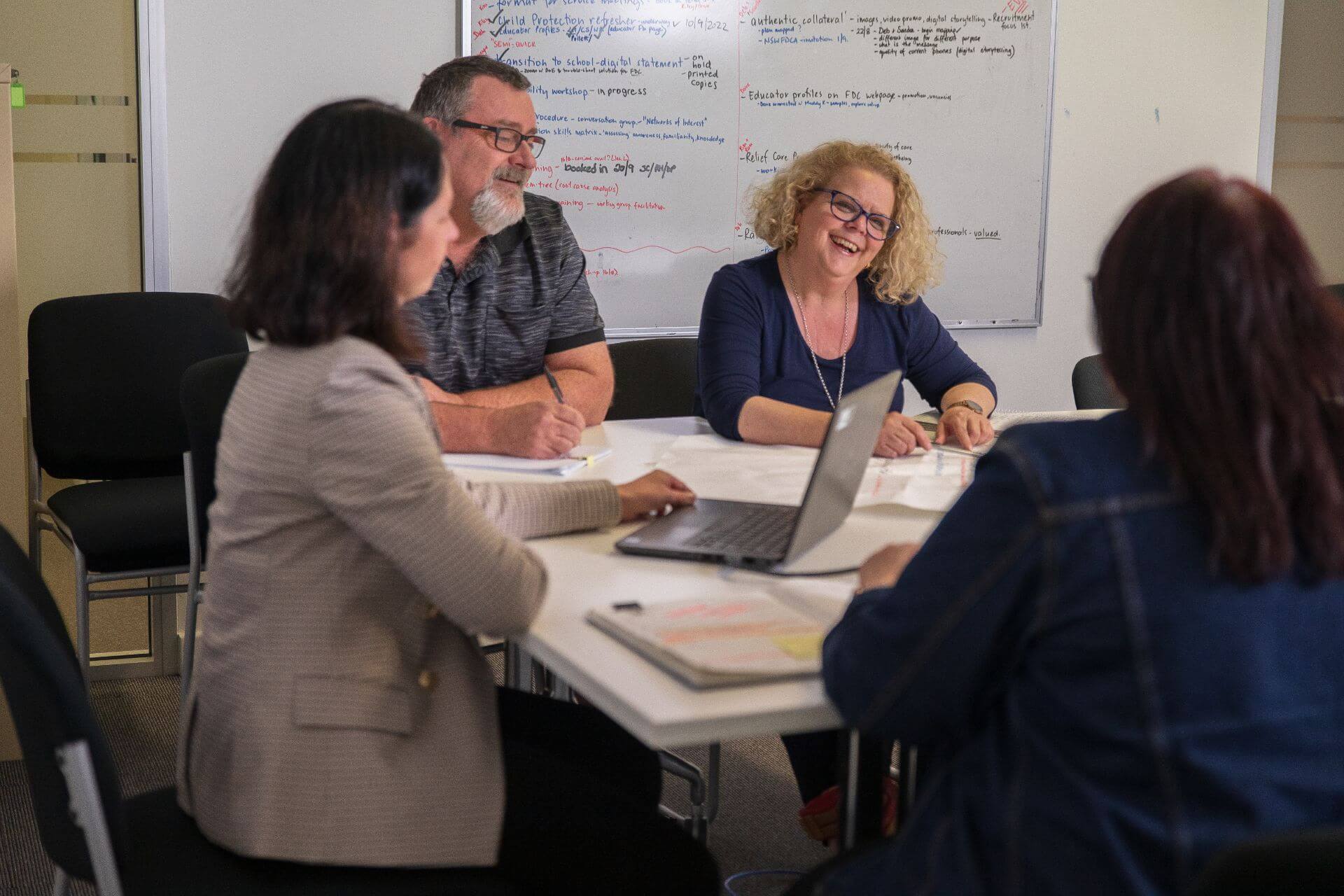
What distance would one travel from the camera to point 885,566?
4.09 feet

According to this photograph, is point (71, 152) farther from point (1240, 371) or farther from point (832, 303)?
point (1240, 371)

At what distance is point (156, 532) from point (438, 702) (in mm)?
1641

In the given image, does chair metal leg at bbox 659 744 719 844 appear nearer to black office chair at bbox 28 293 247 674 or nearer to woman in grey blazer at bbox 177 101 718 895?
woman in grey blazer at bbox 177 101 718 895

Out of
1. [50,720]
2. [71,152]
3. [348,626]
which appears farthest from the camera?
[71,152]

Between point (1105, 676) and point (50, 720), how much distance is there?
2.73 ft

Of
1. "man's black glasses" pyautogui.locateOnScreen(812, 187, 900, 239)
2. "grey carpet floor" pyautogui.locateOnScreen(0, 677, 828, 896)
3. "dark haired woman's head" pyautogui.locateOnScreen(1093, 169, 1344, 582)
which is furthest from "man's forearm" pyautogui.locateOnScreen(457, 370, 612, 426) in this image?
"dark haired woman's head" pyautogui.locateOnScreen(1093, 169, 1344, 582)

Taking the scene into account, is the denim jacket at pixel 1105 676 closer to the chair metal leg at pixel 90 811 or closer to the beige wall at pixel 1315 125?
the chair metal leg at pixel 90 811

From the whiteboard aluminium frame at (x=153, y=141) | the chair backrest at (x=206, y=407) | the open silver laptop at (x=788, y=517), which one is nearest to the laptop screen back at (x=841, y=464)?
the open silver laptop at (x=788, y=517)

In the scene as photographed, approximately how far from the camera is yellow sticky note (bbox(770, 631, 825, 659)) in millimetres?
1097

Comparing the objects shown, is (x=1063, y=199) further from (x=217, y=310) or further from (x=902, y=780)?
(x=902, y=780)

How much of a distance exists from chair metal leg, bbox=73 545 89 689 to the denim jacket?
2157mm

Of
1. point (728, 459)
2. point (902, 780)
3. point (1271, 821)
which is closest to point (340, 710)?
point (902, 780)

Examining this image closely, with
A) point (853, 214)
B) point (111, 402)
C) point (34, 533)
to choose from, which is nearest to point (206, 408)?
point (111, 402)

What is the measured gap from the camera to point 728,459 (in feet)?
6.70
